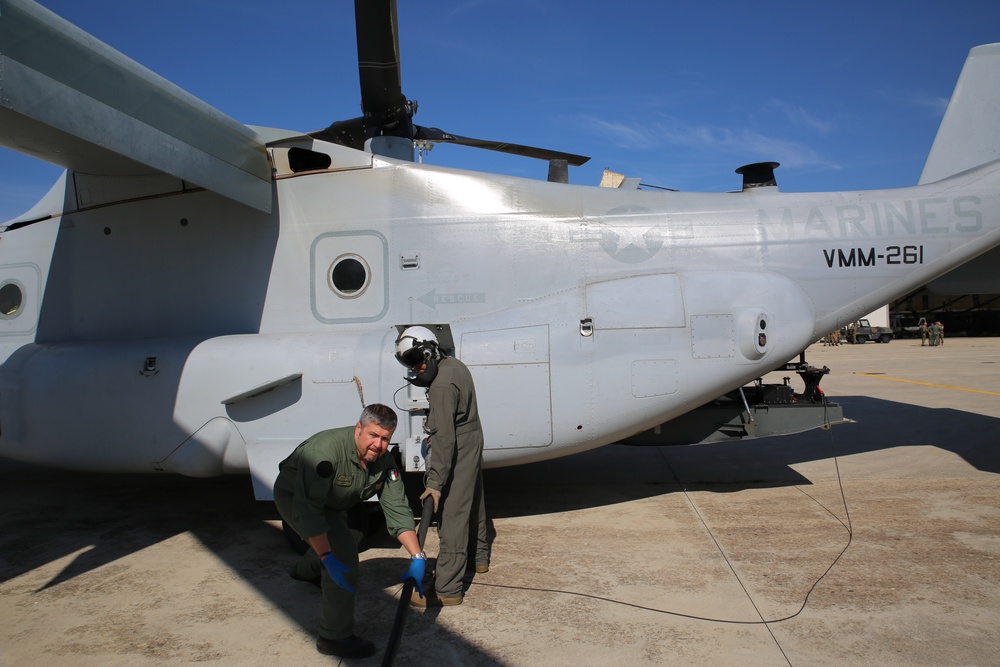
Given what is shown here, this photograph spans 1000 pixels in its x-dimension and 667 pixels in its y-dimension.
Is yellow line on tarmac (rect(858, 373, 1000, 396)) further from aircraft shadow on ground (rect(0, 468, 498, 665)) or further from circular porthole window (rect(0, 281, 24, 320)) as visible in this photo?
circular porthole window (rect(0, 281, 24, 320))

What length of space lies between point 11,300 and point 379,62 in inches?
172

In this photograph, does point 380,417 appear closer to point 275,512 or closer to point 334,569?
point 334,569

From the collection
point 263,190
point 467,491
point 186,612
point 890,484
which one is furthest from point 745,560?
point 263,190

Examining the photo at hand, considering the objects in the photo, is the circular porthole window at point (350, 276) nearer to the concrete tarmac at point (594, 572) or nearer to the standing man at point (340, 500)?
the concrete tarmac at point (594, 572)

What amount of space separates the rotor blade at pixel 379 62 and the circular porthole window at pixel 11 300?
3882 millimetres

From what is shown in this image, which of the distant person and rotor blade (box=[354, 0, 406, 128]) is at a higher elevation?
rotor blade (box=[354, 0, 406, 128])

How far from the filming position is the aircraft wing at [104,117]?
3969mm

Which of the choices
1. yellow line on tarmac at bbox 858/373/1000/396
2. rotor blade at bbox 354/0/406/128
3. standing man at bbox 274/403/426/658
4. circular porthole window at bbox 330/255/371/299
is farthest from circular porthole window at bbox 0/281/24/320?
yellow line on tarmac at bbox 858/373/1000/396

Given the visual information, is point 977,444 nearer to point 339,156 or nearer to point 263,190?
point 339,156

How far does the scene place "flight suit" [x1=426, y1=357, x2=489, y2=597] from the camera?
4.13m

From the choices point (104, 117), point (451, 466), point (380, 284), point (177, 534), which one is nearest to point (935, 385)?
point (380, 284)

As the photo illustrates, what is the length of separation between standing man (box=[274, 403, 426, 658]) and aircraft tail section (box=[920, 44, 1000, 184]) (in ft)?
20.6

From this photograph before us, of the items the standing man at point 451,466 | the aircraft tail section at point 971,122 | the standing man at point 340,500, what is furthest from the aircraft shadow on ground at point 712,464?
the aircraft tail section at point 971,122

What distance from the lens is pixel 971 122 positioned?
6.50 m
